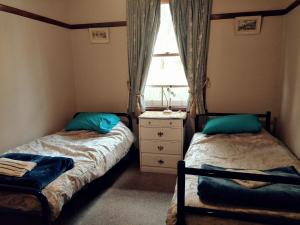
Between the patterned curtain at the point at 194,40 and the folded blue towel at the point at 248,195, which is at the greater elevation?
the patterned curtain at the point at 194,40

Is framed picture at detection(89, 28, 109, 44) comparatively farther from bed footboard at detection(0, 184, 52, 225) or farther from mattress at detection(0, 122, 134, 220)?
bed footboard at detection(0, 184, 52, 225)

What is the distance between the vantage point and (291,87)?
2.66 meters

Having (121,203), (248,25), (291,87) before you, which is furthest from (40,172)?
(248,25)

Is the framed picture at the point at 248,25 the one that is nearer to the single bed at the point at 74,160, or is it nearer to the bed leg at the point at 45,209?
the single bed at the point at 74,160

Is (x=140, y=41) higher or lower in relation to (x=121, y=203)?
higher

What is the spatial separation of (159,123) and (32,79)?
168 cm

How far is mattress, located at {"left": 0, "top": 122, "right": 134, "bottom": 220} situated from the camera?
5.77 feet

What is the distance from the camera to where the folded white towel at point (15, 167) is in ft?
6.22

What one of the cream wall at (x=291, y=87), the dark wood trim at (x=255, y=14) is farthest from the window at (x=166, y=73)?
the cream wall at (x=291, y=87)

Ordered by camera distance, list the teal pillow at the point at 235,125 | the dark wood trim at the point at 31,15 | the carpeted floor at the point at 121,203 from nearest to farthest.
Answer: the carpeted floor at the point at 121,203
the dark wood trim at the point at 31,15
the teal pillow at the point at 235,125

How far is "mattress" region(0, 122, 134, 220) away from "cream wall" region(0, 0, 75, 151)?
273mm

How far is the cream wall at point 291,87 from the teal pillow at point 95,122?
213 centimetres

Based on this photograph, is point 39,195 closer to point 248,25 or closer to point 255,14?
point 248,25

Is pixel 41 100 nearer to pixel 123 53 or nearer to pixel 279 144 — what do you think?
pixel 123 53
